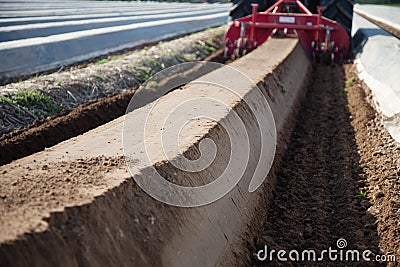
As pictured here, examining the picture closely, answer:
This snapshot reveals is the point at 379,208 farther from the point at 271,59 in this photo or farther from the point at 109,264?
the point at 271,59

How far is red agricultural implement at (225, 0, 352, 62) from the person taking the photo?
1075cm

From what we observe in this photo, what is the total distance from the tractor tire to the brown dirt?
511cm

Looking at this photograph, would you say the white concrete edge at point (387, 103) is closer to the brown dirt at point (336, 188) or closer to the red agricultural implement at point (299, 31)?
the brown dirt at point (336, 188)

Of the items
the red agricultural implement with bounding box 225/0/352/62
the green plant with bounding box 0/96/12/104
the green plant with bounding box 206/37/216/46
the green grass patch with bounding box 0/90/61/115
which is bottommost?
the green plant with bounding box 206/37/216/46

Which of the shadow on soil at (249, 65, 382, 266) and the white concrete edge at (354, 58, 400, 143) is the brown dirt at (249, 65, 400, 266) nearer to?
the shadow on soil at (249, 65, 382, 266)

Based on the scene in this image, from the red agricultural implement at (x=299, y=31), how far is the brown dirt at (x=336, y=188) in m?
3.74

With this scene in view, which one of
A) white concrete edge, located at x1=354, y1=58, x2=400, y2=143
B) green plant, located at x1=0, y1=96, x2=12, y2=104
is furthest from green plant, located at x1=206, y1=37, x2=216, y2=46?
green plant, located at x1=0, y1=96, x2=12, y2=104

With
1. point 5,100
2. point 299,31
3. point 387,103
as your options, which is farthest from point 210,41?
point 5,100

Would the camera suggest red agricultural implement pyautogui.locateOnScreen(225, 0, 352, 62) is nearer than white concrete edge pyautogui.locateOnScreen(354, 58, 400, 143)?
No

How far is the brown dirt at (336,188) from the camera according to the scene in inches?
157

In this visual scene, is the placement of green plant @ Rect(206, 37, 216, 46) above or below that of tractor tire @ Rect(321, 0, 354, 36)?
below

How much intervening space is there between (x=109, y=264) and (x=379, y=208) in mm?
2614

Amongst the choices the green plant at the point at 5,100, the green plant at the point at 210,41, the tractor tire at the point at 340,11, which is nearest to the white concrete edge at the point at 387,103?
the tractor tire at the point at 340,11

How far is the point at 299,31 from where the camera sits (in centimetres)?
1100
